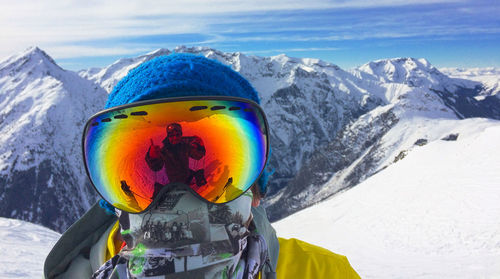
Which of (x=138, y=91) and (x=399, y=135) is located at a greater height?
(x=138, y=91)

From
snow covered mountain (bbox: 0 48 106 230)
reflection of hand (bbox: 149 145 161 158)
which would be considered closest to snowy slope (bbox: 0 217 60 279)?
reflection of hand (bbox: 149 145 161 158)

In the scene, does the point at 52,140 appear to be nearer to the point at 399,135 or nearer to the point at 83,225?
the point at 399,135

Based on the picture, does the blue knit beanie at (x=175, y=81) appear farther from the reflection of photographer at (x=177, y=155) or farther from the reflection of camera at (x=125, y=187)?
the reflection of camera at (x=125, y=187)

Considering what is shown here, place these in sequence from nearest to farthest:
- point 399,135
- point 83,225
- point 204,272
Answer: point 204,272 < point 83,225 < point 399,135

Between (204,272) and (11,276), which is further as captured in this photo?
(11,276)

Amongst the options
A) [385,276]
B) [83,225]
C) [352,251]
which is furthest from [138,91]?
[352,251]

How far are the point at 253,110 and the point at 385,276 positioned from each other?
11075mm

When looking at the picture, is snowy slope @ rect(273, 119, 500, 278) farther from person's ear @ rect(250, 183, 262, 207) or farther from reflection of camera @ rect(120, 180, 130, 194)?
reflection of camera @ rect(120, 180, 130, 194)

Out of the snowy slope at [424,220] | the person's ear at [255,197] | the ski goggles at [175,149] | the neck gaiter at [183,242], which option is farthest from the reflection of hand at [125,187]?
the snowy slope at [424,220]

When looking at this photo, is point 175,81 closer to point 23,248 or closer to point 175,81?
point 175,81

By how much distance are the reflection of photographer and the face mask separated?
0.11 meters

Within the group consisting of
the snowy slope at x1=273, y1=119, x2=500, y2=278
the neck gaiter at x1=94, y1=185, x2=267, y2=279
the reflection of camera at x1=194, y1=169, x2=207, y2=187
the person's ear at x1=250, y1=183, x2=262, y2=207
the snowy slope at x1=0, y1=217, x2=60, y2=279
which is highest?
the reflection of camera at x1=194, y1=169, x2=207, y2=187

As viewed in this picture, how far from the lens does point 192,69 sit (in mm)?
2234

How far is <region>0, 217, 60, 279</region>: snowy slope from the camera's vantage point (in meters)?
9.25
